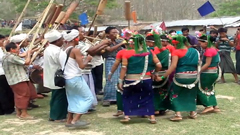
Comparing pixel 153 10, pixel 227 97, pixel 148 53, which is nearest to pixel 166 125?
pixel 148 53

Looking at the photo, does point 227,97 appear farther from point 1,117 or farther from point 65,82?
point 1,117

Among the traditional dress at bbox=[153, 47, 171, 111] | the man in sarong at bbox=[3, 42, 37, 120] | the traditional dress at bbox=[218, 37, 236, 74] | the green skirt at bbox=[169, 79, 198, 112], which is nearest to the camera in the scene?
the green skirt at bbox=[169, 79, 198, 112]

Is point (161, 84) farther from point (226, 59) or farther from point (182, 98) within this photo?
point (226, 59)

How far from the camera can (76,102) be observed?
521 cm

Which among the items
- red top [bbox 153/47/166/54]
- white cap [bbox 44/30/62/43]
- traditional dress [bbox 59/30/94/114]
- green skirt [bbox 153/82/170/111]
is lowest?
green skirt [bbox 153/82/170/111]

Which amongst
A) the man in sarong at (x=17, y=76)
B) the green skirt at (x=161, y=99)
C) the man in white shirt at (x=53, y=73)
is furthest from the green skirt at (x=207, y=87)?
the man in sarong at (x=17, y=76)

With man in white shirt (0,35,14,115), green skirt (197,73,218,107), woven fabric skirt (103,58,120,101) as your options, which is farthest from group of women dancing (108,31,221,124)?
man in white shirt (0,35,14,115)

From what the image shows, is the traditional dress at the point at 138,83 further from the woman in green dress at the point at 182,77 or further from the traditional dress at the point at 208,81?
the traditional dress at the point at 208,81

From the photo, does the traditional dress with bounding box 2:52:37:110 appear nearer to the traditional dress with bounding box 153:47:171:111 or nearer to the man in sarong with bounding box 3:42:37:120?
the man in sarong with bounding box 3:42:37:120

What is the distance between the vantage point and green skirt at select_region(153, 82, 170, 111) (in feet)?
19.4

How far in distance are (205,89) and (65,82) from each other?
2607mm

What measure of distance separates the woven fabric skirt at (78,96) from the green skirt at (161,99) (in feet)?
4.30

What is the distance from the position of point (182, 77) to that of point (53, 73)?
7.06ft

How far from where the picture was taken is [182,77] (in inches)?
219
